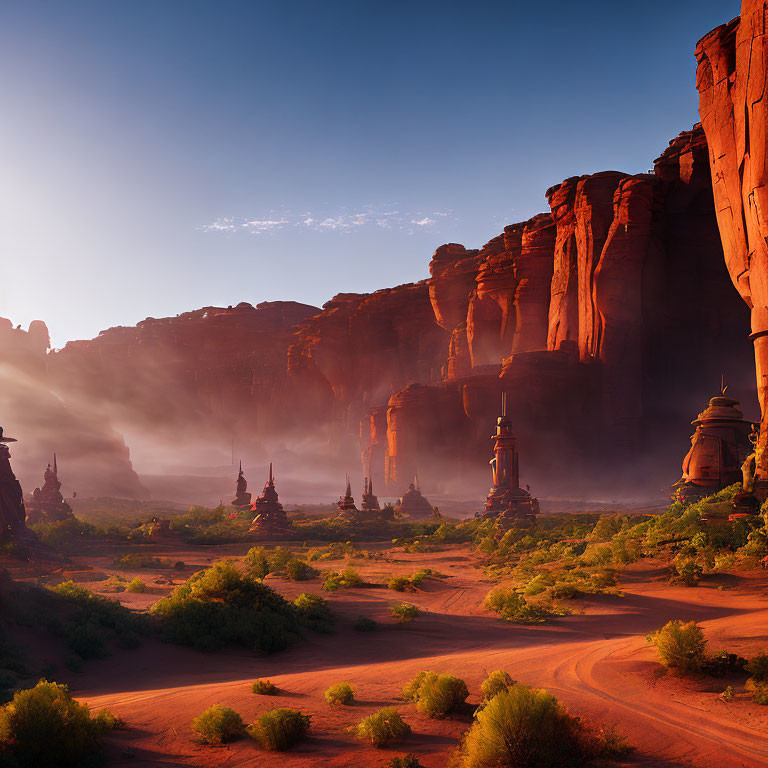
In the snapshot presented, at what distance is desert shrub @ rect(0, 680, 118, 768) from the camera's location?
18.6ft

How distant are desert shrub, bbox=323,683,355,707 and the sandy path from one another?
199 mm

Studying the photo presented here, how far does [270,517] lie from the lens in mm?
37969

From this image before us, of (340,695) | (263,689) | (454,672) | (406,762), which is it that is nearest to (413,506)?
(454,672)

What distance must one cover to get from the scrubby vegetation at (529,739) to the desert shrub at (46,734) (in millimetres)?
3807

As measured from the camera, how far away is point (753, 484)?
1764cm

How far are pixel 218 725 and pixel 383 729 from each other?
71.7 inches

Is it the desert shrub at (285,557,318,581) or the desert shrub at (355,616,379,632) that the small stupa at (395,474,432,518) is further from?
the desert shrub at (355,616,379,632)

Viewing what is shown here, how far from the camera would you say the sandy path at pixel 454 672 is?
235 inches

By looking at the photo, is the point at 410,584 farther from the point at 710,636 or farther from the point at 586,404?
the point at 586,404

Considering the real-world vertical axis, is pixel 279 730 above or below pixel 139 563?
above

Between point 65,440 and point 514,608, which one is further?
point 65,440

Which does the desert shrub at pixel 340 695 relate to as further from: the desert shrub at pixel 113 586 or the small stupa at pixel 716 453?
the small stupa at pixel 716 453

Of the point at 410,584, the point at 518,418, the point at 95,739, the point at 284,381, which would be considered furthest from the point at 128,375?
the point at 95,739

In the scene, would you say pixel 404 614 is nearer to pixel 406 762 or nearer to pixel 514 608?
pixel 514 608
